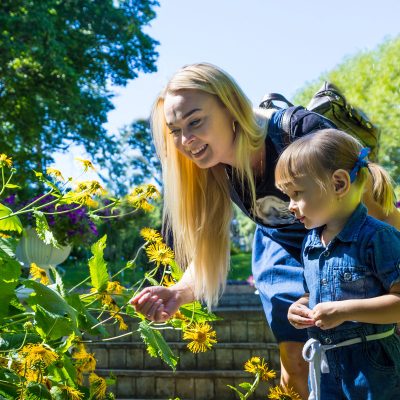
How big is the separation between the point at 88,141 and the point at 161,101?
37.0 feet

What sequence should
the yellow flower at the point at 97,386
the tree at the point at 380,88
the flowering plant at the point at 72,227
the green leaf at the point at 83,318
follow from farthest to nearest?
the tree at the point at 380,88, the flowering plant at the point at 72,227, the yellow flower at the point at 97,386, the green leaf at the point at 83,318

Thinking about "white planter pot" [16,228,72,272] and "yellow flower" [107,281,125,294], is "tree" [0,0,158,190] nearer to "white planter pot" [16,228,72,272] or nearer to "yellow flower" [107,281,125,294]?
"white planter pot" [16,228,72,272]

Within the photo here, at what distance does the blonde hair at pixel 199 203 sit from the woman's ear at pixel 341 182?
0.48 metres

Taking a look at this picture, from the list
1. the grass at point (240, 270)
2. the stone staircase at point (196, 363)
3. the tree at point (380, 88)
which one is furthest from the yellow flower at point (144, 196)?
the tree at point (380, 88)

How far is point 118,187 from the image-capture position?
661 inches

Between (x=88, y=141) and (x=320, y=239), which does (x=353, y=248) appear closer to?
(x=320, y=239)

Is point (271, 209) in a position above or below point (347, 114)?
below

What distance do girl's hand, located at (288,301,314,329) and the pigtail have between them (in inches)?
17.0

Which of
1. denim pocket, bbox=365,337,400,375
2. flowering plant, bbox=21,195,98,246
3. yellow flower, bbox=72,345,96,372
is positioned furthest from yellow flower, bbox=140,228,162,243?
flowering plant, bbox=21,195,98,246

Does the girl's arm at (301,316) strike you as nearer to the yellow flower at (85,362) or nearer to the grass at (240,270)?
the yellow flower at (85,362)

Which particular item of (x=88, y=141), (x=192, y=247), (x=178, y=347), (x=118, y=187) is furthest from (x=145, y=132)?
(x=192, y=247)

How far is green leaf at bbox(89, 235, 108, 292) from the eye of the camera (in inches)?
76.0

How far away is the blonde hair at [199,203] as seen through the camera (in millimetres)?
2266

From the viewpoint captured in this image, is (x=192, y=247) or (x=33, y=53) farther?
(x=33, y=53)
